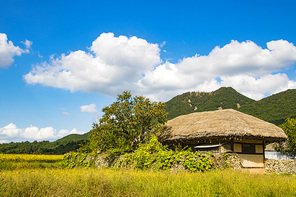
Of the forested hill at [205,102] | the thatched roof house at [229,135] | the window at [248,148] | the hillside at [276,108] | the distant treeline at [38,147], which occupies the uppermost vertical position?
the forested hill at [205,102]

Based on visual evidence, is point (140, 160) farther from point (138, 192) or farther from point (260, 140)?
point (260, 140)

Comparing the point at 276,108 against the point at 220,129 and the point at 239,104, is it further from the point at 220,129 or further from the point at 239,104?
the point at 220,129

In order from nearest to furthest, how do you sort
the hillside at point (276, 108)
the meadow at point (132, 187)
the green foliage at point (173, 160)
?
the meadow at point (132, 187)
the green foliage at point (173, 160)
the hillside at point (276, 108)

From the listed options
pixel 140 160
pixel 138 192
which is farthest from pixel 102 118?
pixel 138 192

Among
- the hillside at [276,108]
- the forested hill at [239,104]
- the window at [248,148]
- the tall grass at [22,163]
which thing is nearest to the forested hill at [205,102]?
the forested hill at [239,104]

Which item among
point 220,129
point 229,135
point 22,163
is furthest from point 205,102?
point 22,163

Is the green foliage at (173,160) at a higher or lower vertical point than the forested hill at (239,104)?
lower

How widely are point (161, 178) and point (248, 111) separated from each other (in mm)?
33061

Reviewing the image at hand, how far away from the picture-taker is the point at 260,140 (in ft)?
47.0

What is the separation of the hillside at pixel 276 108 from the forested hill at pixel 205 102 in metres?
8.84

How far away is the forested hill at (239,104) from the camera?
3356 cm

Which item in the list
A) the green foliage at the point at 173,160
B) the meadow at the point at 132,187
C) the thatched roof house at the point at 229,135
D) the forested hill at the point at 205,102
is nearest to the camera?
the meadow at the point at 132,187

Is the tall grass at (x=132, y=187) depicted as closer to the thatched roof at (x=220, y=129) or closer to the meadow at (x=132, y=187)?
the meadow at (x=132, y=187)

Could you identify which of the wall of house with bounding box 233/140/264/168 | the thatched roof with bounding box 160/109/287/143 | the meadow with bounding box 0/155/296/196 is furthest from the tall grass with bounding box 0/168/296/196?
the wall of house with bounding box 233/140/264/168
